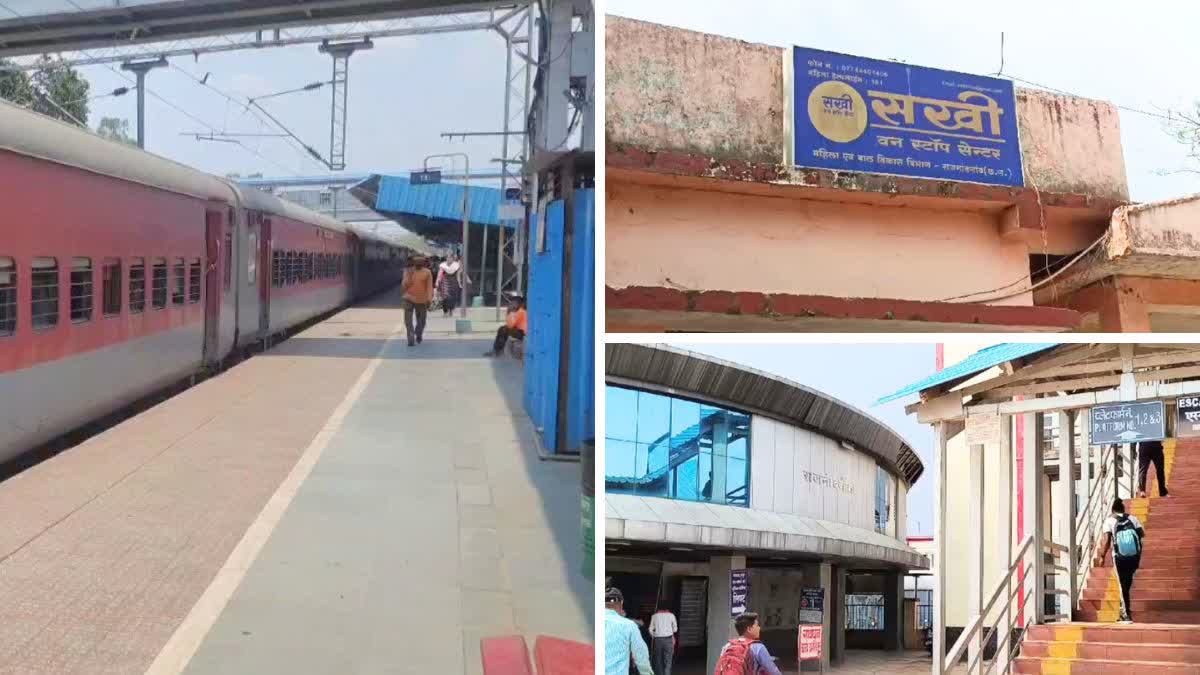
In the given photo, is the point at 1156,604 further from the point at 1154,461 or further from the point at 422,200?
the point at 422,200

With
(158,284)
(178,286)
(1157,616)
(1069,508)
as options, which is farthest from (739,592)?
(178,286)

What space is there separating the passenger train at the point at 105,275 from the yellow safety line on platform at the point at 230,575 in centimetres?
170

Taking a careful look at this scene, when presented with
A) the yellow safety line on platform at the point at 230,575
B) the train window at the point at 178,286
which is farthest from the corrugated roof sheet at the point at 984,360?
the train window at the point at 178,286

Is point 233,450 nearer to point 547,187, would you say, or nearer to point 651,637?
point 547,187

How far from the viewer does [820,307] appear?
13.3ft

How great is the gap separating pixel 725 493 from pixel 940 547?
6.86 feet

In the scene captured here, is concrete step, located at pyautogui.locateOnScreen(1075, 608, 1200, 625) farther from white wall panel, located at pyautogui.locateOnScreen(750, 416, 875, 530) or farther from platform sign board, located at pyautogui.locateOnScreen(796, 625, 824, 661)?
white wall panel, located at pyautogui.locateOnScreen(750, 416, 875, 530)

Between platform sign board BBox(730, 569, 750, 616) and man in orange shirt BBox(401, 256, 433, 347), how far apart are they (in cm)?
1351

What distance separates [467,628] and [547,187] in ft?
14.6

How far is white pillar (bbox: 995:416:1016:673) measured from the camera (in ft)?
17.0

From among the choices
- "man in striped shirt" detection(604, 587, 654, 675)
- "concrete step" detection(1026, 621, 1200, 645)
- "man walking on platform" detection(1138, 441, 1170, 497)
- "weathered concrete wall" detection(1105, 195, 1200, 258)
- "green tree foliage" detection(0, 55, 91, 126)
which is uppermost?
"green tree foliage" detection(0, 55, 91, 126)

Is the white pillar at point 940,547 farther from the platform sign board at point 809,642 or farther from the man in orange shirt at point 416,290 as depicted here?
the man in orange shirt at point 416,290

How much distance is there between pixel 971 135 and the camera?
17.8ft

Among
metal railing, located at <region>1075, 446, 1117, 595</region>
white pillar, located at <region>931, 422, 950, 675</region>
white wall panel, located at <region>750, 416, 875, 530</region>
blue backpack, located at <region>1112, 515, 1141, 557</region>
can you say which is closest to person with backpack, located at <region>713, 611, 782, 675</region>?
white wall panel, located at <region>750, 416, 875, 530</region>
